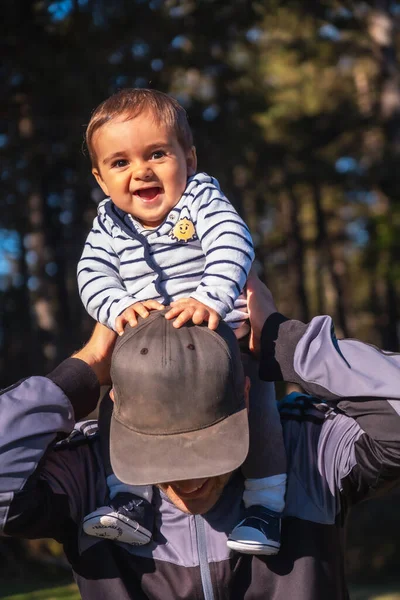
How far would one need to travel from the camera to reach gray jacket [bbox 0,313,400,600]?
245cm

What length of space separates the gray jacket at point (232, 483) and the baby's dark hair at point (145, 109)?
654 mm

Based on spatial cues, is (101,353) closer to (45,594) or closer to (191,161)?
(191,161)

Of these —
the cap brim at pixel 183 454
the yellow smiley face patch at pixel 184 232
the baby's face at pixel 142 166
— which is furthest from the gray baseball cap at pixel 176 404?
the baby's face at pixel 142 166

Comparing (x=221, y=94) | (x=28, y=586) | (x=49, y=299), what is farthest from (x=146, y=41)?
(x=28, y=586)

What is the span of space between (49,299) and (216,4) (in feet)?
16.5

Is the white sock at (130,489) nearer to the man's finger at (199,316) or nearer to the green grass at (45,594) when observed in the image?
the man's finger at (199,316)

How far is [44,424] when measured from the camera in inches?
98.4

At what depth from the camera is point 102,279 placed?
8.81 ft

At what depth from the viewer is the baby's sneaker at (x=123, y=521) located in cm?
253

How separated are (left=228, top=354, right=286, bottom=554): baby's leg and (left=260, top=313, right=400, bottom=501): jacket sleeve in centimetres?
13

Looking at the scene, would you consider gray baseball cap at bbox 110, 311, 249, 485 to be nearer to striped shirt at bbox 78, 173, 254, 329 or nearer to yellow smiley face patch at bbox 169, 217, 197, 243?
striped shirt at bbox 78, 173, 254, 329

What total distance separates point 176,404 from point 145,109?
919mm

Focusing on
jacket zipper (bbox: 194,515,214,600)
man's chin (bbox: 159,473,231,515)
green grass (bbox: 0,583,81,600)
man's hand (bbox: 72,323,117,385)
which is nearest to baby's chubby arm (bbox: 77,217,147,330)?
man's hand (bbox: 72,323,117,385)

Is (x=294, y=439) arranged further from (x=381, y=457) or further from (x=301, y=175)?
(x=301, y=175)
